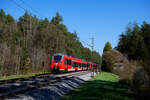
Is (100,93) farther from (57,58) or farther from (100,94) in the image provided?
(57,58)

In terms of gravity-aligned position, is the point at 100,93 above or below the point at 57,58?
below

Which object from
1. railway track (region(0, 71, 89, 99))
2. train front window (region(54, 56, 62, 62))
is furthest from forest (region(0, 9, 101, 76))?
railway track (region(0, 71, 89, 99))

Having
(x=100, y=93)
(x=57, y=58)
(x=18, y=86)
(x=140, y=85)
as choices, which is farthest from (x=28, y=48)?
(x=140, y=85)

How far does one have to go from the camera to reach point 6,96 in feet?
29.6

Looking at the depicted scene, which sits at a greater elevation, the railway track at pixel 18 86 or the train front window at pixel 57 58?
the train front window at pixel 57 58

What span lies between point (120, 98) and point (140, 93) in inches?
140

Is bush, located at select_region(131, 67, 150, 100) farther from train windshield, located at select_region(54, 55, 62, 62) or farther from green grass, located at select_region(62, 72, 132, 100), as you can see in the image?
train windshield, located at select_region(54, 55, 62, 62)

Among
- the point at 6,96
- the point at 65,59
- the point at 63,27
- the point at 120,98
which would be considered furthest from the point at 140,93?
the point at 63,27

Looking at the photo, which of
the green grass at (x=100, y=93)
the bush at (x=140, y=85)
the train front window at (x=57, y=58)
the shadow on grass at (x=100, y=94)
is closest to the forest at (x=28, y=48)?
the train front window at (x=57, y=58)

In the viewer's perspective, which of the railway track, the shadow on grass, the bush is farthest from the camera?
the railway track

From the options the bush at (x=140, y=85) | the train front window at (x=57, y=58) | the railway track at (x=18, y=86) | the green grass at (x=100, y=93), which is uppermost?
the train front window at (x=57, y=58)

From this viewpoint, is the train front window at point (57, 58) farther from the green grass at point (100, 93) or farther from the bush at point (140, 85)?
the bush at point (140, 85)

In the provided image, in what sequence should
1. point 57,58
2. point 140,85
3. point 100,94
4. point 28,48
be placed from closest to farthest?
point 140,85 < point 100,94 < point 57,58 < point 28,48

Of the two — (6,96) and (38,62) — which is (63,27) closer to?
(38,62)
